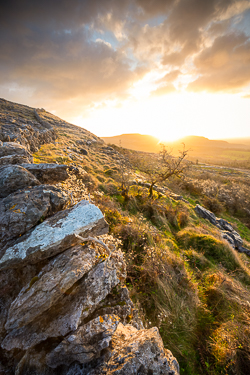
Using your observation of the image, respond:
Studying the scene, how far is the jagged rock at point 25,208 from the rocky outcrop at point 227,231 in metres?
12.4

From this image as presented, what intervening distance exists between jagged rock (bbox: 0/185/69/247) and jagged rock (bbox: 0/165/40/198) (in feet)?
1.42

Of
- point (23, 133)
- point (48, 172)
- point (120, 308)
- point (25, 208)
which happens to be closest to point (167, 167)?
point (48, 172)

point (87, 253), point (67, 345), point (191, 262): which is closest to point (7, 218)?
point (87, 253)

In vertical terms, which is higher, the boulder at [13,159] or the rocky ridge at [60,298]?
the boulder at [13,159]

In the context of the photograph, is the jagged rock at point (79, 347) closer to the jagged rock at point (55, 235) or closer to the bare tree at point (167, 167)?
the jagged rock at point (55, 235)

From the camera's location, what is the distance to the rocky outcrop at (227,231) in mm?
10870

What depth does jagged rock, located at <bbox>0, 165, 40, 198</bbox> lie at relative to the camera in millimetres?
4396

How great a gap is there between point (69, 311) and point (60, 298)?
0.36m

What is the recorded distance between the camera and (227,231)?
40.3ft

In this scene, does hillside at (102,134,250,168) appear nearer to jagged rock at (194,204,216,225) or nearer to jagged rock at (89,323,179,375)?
jagged rock at (194,204,216,225)

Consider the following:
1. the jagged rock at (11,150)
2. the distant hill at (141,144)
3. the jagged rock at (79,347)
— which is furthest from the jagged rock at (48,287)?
the distant hill at (141,144)

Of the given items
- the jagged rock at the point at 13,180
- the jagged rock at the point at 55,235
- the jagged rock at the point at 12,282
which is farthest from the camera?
the jagged rock at the point at 13,180

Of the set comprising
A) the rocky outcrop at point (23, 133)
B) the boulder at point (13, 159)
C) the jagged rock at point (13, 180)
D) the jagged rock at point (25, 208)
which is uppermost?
the rocky outcrop at point (23, 133)

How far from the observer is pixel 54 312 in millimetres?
3268
